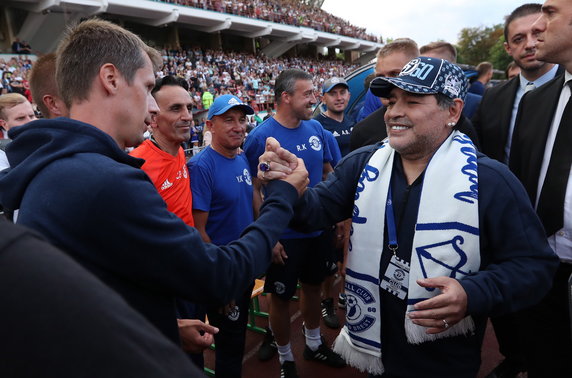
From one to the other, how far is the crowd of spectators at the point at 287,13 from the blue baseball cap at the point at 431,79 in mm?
26898

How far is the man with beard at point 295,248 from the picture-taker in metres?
3.11

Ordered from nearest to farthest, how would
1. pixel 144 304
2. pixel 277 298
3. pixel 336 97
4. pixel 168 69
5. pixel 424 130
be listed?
1. pixel 144 304
2. pixel 424 130
3. pixel 277 298
4. pixel 336 97
5. pixel 168 69

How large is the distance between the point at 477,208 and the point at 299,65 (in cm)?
3459

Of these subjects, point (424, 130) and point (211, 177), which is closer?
point (424, 130)

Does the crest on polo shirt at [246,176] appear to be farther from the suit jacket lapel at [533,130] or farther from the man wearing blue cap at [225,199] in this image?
the suit jacket lapel at [533,130]

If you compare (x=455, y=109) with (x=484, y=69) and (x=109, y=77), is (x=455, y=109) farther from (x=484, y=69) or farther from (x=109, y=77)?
(x=484, y=69)

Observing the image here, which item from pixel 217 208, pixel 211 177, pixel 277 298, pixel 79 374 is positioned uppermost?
pixel 79 374

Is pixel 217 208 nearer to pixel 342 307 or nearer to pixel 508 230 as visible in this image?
pixel 508 230

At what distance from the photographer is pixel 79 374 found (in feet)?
1.55

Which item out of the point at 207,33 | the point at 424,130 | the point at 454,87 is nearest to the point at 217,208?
the point at 424,130

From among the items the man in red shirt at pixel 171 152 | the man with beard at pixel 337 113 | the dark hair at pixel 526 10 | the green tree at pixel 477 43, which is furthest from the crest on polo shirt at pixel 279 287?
the green tree at pixel 477 43

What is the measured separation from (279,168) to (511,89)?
215cm

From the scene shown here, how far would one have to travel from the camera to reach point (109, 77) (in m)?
1.37

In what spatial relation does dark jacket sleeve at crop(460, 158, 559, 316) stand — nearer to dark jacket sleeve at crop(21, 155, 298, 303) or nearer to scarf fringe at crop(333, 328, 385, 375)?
scarf fringe at crop(333, 328, 385, 375)
